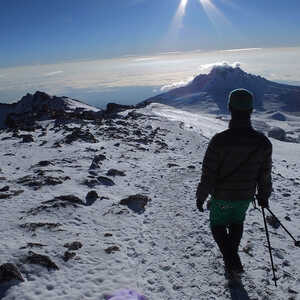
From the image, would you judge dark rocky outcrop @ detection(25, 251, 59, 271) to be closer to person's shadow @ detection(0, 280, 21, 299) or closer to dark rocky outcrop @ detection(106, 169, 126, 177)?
person's shadow @ detection(0, 280, 21, 299)

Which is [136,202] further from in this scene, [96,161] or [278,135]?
[278,135]

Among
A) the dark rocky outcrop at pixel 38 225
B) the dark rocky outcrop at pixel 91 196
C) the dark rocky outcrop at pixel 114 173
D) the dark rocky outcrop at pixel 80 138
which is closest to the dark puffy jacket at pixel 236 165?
the dark rocky outcrop at pixel 38 225

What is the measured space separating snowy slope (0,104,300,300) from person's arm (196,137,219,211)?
2.35 metres

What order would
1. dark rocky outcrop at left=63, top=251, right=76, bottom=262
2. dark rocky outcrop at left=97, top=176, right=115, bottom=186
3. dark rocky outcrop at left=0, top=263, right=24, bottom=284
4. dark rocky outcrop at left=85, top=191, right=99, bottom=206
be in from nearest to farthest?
dark rocky outcrop at left=0, top=263, right=24, bottom=284 → dark rocky outcrop at left=63, top=251, right=76, bottom=262 → dark rocky outcrop at left=85, top=191, right=99, bottom=206 → dark rocky outcrop at left=97, top=176, right=115, bottom=186

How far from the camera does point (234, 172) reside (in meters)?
6.82

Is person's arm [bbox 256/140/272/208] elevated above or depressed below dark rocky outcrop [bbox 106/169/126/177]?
above

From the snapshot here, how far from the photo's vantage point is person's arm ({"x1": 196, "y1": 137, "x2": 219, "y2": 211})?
6641 millimetres

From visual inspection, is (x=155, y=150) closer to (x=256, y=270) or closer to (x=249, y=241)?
(x=249, y=241)

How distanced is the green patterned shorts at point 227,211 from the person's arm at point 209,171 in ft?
1.26

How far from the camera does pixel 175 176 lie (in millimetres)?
19672

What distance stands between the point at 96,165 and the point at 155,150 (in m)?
8.47

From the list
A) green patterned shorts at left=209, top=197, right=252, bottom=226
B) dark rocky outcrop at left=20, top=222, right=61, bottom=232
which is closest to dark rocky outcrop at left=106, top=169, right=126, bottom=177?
dark rocky outcrop at left=20, top=222, right=61, bottom=232

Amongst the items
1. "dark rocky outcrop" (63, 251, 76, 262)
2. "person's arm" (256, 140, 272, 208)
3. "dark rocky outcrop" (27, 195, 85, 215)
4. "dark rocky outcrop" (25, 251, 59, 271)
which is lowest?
"dark rocky outcrop" (27, 195, 85, 215)

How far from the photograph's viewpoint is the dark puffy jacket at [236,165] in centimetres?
656
